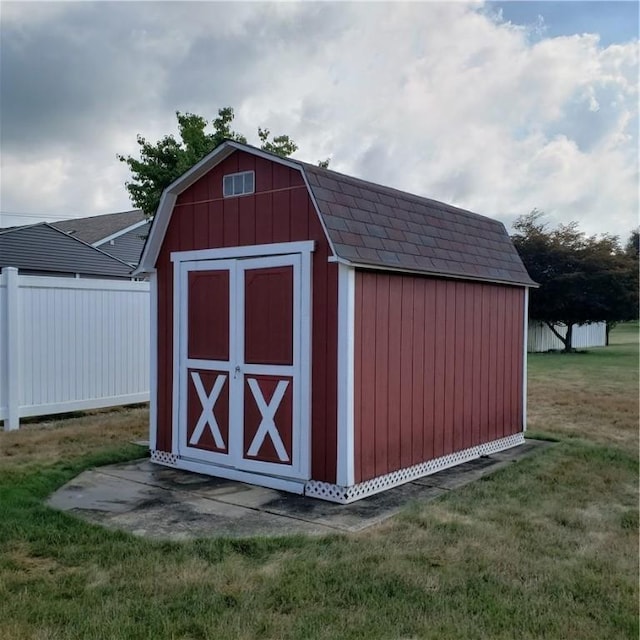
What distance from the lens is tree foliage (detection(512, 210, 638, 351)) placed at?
21594 mm

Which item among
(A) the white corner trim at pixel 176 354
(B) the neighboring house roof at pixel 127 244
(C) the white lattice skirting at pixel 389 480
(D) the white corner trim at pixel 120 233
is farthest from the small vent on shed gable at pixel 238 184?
(D) the white corner trim at pixel 120 233

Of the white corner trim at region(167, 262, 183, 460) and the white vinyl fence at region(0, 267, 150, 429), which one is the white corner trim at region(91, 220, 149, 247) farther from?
the white corner trim at region(167, 262, 183, 460)

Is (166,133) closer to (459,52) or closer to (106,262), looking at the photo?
(106,262)

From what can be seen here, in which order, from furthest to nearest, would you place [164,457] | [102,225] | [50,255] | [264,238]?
[102,225] → [50,255] → [164,457] → [264,238]

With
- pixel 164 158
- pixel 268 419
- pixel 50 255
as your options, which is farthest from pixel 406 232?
pixel 50 255

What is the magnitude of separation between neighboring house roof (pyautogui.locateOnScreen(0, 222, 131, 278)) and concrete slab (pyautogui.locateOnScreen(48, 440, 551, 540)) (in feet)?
26.3

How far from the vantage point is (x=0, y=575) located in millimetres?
3074

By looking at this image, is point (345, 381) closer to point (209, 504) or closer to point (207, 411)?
point (209, 504)

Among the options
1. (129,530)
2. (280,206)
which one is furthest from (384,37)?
(129,530)

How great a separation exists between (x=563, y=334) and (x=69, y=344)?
22699 mm

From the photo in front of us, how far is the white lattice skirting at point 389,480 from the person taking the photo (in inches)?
177

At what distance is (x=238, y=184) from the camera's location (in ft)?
17.1

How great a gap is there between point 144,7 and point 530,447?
6870 millimetres

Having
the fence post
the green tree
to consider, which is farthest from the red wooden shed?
the green tree
